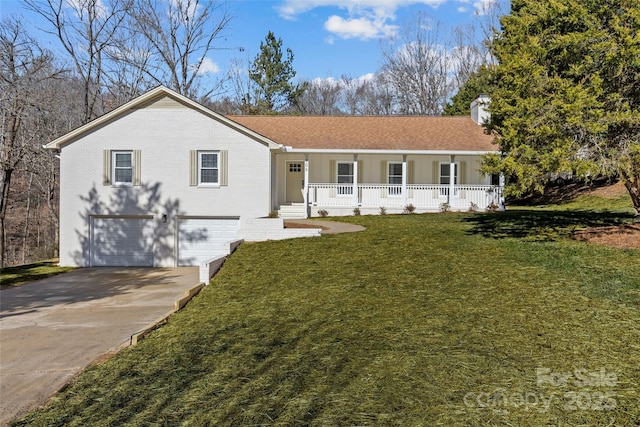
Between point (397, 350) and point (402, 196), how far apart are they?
14.9m

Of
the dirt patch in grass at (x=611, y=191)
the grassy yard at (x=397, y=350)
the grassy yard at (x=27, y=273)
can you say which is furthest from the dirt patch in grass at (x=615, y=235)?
the grassy yard at (x=27, y=273)

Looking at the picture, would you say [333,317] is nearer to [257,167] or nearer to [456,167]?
[257,167]

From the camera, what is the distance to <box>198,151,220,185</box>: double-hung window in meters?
17.5

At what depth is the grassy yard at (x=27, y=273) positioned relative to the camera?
14688mm

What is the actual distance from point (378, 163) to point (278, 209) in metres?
5.41

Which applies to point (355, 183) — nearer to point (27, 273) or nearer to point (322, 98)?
point (27, 273)

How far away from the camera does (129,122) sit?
686 inches

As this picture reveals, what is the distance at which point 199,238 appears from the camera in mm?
17625

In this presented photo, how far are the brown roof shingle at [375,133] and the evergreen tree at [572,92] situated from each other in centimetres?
949

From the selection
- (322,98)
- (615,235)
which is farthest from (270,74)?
(615,235)

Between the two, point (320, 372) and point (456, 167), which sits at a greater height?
point (456, 167)

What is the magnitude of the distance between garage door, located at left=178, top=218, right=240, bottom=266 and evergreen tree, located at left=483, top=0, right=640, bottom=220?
10818mm

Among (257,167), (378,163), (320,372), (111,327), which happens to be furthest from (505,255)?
(378,163)

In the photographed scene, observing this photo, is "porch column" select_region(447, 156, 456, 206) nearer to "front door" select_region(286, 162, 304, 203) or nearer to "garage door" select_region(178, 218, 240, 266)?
"front door" select_region(286, 162, 304, 203)
